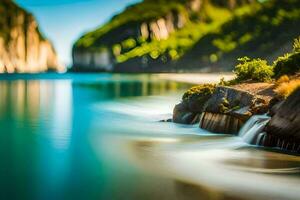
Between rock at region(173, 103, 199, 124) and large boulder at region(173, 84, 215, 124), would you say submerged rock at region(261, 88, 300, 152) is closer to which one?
large boulder at region(173, 84, 215, 124)

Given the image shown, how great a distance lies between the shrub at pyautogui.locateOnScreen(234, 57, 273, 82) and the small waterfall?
7.45 m

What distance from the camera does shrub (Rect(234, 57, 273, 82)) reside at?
36.3 metres

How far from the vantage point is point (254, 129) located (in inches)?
1109

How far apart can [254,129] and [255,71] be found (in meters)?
10.0

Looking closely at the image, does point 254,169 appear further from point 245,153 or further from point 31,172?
point 31,172

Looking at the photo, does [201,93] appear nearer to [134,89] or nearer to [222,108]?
[222,108]

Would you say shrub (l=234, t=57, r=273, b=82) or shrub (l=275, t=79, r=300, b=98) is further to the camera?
shrub (l=234, t=57, r=273, b=82)

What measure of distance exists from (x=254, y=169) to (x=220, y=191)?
3.99 meters

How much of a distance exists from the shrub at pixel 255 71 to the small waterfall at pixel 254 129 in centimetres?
745

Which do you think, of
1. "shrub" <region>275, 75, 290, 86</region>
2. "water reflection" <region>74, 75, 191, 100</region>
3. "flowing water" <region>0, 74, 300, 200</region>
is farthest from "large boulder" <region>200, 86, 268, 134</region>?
"water reflection" <region>74, 75, 191, 100</region>

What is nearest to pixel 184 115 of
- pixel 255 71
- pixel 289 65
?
pixel 255 71

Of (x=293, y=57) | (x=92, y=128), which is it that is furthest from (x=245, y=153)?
(x=92, y=128)

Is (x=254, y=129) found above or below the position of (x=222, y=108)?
below

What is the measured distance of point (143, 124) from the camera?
39781 mm
